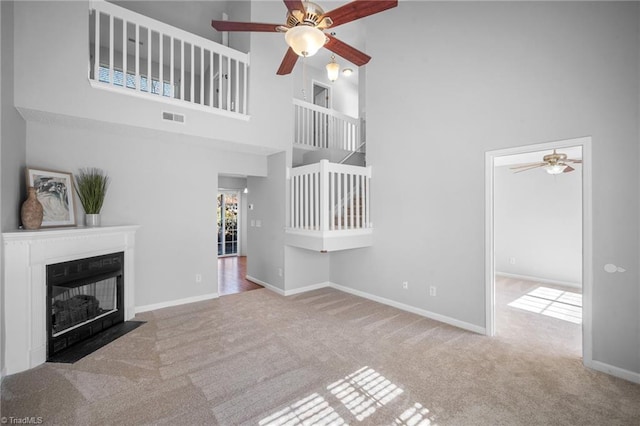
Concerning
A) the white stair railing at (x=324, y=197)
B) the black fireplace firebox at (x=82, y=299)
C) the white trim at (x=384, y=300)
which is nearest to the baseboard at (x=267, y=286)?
the white trim at (x=384, y=300)

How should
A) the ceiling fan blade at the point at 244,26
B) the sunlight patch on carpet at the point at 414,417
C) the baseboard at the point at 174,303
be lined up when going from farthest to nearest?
the baseboard at the point at 174,303, the ceiling fan blade at the point at 244,26, the sunlight patch on carpet at the point at 414,417

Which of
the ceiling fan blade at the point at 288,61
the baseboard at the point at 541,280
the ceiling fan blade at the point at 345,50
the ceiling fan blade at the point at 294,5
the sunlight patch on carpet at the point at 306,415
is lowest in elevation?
the sunlight patch on carpet at the point at 306,415

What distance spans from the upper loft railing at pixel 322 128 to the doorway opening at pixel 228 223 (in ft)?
12.5

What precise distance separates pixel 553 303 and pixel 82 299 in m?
6.05

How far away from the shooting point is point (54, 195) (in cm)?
320

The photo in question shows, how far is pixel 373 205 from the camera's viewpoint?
4.38 m

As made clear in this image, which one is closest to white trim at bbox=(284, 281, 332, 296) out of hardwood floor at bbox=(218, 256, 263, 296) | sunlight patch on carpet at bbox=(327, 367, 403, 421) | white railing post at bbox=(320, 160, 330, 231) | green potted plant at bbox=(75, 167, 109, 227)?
hardwood floor at bbox=(218, 256, 263, 296)

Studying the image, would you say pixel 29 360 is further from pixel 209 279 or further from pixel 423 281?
pixel 423 281

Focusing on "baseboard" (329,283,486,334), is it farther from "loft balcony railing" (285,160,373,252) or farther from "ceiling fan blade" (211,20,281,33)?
"ceiling fan blade" (211,20,281,33)

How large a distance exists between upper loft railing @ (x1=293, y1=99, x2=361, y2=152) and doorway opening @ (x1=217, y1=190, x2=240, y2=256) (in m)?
3.80

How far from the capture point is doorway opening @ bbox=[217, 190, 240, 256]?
28.7ft

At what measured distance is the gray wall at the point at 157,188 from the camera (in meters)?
3.44

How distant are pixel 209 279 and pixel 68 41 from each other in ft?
10.8

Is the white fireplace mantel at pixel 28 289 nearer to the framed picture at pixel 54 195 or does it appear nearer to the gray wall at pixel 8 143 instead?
the gray wall at pixel 8 143
